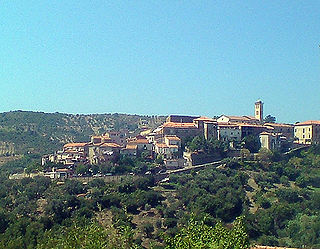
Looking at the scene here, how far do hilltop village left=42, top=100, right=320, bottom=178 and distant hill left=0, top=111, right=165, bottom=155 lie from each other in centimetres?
1439

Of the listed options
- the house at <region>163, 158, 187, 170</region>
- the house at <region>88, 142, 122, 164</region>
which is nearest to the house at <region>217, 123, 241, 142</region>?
the house at <region>163, 158, 187, 170</region>

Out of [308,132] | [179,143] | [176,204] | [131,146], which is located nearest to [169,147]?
[179,143]

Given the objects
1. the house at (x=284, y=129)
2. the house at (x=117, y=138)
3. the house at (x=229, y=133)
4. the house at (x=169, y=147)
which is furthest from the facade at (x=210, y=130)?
the house at (x=117, y=138)

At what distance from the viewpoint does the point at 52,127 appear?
72.2 m

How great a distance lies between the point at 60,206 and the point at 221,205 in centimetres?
1074

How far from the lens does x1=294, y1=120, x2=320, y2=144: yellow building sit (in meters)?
49.3

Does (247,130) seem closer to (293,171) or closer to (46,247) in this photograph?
(293,171)

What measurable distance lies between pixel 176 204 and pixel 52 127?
1752 inches

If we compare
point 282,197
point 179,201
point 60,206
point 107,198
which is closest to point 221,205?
point 179,201

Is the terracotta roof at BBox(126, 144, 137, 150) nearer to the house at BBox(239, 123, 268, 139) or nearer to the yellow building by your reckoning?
the house at BBox(239, 123, 268, 139)

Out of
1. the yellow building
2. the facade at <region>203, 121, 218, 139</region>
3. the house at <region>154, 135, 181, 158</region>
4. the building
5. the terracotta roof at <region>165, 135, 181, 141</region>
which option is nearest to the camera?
the house at <region>154, 135, 181, 158</region>

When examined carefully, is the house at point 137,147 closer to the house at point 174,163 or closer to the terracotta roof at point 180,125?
the house at point 174,163

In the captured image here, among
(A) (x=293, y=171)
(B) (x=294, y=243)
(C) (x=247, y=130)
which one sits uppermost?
(C) (x=247, y=130)

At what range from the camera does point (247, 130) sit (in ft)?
151
